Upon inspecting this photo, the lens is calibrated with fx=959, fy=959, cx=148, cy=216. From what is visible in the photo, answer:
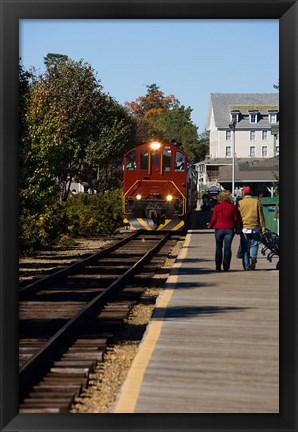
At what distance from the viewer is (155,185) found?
104 ft

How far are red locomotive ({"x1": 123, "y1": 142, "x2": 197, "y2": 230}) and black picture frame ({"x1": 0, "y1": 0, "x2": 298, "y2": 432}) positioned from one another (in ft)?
83.4

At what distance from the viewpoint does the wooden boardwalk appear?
6.66 meters

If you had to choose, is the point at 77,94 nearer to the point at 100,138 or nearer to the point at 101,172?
the point at 100,138

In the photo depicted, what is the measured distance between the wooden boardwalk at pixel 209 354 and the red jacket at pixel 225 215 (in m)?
2.21

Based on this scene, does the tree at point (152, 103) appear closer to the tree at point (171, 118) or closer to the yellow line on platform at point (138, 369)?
the tree at point (171, 118)

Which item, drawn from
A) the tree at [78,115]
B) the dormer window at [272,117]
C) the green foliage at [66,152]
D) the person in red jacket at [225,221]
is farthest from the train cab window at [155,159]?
the dormer window at [272,117]

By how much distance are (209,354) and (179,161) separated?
23.8m

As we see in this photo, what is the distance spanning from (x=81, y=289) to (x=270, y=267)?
393cm

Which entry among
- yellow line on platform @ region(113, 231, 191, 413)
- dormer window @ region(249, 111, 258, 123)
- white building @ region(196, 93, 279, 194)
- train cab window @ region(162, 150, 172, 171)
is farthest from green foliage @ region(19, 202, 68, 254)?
dormer window @ region(249, 111, 258, 123)

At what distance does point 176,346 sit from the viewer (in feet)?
29.2

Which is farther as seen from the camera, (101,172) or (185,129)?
(185,129)
